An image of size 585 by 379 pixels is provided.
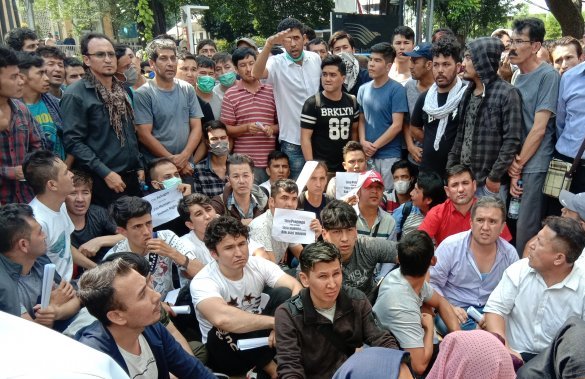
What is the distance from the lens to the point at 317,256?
3.20 m

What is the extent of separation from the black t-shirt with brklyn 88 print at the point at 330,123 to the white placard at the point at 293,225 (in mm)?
1512

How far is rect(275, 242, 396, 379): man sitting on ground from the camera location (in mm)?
3164

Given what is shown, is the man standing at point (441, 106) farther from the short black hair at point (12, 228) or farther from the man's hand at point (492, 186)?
the short black hair at point (12, 228)

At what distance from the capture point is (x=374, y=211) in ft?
15.9

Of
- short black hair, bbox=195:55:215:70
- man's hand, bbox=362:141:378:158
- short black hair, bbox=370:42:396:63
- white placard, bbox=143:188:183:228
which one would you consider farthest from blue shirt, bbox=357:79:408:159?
white placard, bbox=143:188:183:228

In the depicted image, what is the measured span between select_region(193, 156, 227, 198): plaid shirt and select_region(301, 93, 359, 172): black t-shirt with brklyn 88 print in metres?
1.04

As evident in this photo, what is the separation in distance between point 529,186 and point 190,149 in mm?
3221

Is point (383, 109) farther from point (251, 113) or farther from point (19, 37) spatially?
point (19, 37)

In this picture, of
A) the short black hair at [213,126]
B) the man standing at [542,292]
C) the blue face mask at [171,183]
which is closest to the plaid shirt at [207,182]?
the short black hair at [213,126]

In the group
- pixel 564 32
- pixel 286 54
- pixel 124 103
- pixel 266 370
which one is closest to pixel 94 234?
pixel 124 103

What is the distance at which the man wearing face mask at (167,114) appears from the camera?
17.6 ft

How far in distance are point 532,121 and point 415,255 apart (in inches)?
84.7

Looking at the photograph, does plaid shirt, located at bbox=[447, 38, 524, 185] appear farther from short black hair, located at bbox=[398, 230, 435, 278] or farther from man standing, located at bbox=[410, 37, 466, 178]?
short black hair, located at bbox=[398, 230, 435, 278]

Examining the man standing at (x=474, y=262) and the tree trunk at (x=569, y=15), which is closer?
the man standing at (x=474, y=262)
